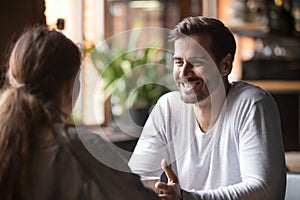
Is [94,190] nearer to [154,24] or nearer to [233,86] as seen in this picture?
[233,86]

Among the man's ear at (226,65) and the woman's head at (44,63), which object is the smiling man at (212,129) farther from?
the woman's head at (44,63)

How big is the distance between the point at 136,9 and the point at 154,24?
0.23m

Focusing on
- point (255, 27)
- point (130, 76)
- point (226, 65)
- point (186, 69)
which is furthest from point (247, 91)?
point (255, 27)

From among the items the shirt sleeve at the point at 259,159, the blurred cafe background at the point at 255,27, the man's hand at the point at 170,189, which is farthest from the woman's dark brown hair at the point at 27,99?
the blurred cafe background at the point at 255,27

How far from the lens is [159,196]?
989 mm

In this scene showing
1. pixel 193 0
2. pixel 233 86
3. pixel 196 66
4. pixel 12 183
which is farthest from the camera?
pixel 193 0

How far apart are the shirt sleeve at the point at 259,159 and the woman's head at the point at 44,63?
0.33 meters

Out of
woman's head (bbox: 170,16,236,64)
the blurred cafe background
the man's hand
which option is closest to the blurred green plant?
woman's head (bbox: 170,16,236,64)

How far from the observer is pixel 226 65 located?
1316 mm

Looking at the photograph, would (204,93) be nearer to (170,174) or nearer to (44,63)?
(170,174)

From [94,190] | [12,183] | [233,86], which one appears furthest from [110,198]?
[233,86]

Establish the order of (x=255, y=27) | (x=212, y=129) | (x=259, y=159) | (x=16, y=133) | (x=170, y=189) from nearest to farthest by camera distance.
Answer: (x=16, y=133) → (x=170, y=189) → (x=259, y=159) → (x=212, y=129) → (x=255, y=27)

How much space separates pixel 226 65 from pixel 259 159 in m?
0.24

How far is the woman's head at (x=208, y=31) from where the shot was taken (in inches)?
48.6
